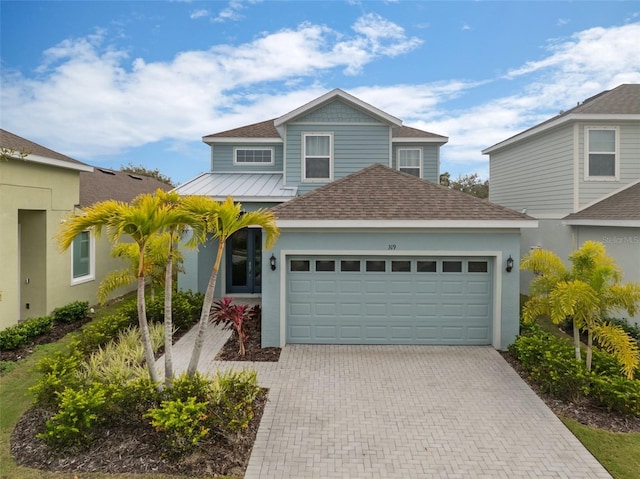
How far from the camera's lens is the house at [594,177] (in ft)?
36.6

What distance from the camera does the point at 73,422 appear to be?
5266 mm

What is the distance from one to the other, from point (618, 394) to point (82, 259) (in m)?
15.0

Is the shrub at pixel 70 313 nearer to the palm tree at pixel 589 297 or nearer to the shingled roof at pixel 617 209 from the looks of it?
the palm tree at pixel 589 297

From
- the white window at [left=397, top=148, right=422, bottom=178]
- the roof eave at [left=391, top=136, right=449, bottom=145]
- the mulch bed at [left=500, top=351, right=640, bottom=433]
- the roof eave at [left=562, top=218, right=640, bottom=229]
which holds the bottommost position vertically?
the mulch bed at [left=500, top=351, right=640, bottom=433]

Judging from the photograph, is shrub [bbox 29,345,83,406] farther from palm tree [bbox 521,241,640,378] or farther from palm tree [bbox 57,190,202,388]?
palm tree [bbox 521,241,640,378]

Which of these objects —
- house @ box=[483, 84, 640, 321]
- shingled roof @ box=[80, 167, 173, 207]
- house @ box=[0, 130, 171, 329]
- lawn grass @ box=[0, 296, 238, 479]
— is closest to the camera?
lawn grass @ box=[0, 296, 238, 479]

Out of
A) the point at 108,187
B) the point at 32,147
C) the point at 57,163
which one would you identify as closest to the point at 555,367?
the point at 57,163

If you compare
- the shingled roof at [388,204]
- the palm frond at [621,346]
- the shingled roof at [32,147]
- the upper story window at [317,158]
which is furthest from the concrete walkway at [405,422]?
the upper story window at [317,158]

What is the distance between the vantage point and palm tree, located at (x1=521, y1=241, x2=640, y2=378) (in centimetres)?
682

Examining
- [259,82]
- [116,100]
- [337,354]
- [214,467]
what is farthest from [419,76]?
[214,467]

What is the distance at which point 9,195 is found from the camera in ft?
32.9

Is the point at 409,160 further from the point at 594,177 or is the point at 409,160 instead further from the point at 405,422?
the point at 405,422

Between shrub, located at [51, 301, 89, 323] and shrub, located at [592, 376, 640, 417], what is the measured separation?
1284 cm

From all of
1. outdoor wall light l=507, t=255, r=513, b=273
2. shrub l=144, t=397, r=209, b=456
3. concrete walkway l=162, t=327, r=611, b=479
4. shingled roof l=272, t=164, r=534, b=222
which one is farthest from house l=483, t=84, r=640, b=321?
shrub l=144, t=397, r=209, b=456
